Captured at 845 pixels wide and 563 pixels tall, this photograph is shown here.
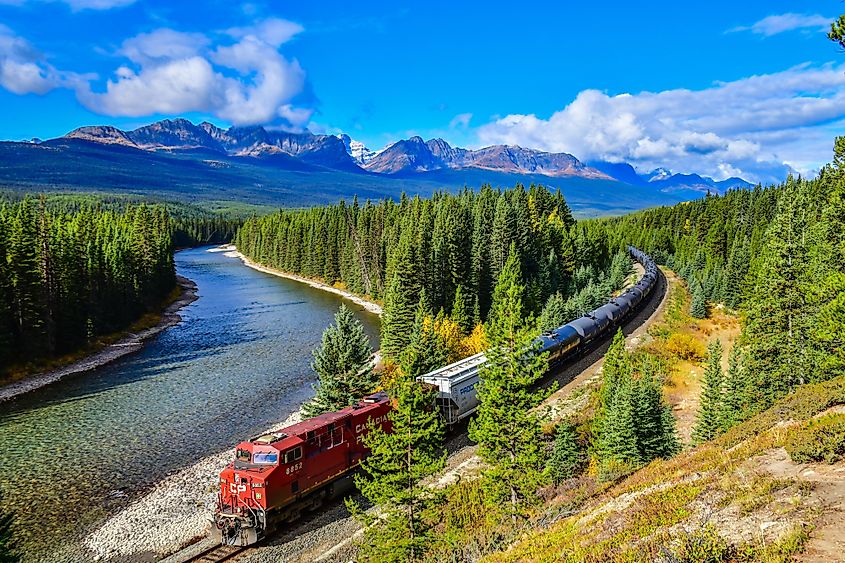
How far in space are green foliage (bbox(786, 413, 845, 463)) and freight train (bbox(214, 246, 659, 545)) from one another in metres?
10.1

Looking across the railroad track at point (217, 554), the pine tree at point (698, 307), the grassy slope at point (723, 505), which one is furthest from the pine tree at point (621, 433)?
the pine tree at point (698, 307)

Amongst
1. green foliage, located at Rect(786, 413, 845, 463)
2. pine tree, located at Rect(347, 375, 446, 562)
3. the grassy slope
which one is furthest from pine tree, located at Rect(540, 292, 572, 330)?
green foliage, located at Rect(786, 413, 845, 463)

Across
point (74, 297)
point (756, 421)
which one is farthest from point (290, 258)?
point (756, 421)

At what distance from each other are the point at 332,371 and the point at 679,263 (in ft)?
367

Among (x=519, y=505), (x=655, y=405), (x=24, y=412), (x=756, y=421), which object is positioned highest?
A: (x=756, y=421)

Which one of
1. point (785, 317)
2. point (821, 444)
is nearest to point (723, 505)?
point (821, 444)

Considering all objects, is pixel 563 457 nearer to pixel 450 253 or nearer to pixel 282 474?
pixel 282 474

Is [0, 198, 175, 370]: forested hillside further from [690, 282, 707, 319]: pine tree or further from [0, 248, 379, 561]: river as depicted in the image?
[690, 282, 707, 319]: pine tree

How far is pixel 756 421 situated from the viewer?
22.2 m

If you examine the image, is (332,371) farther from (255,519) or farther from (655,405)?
(655,405)

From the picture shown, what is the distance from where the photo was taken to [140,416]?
4391 cm

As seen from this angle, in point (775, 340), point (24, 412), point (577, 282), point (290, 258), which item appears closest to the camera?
point (775, 340)

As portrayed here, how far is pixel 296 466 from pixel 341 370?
10.7 meters

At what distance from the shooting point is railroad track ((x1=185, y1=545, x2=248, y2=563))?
78.2 ft
